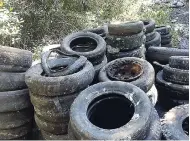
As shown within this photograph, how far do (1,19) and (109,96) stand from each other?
5095mm

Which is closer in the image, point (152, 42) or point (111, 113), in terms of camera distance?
point (111, 113)

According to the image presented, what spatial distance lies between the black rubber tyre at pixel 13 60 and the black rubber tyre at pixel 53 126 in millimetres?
757

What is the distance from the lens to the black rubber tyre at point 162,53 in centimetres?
489

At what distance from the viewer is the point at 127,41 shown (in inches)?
184

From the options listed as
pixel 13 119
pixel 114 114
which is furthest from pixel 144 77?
pixel 13 119

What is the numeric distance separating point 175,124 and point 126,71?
1.28 meters

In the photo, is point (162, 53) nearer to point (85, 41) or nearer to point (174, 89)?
point (174, 89)

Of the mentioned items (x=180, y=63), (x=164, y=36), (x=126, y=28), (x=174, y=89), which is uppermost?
(x=126, y=28)

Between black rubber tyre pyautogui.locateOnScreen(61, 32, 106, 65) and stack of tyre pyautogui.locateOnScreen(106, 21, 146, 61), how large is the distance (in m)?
0.21

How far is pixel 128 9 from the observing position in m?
9.48

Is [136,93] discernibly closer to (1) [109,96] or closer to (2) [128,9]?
(1) [109,96]

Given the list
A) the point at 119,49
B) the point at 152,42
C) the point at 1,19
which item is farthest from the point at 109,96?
the point at 1,19

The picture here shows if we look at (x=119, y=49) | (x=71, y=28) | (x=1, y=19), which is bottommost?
(x=71, y=28)

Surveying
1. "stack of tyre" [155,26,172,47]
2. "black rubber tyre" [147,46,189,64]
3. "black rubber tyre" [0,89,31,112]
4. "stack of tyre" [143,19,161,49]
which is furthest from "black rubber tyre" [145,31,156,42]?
"black rubber tyre" [0,89,31,112]
